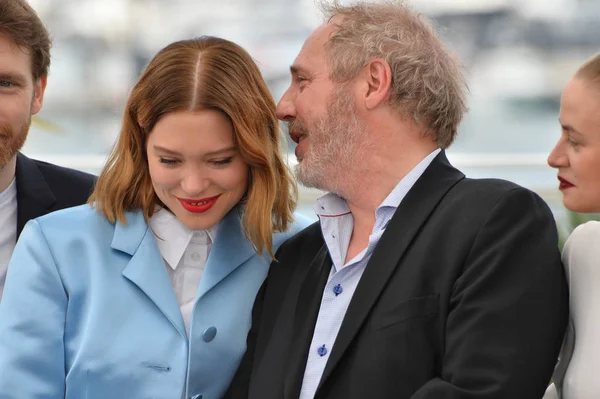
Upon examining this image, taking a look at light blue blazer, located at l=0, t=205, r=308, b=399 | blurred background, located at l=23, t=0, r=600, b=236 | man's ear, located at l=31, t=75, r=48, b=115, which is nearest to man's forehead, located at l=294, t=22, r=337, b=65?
light blue blazer, located at l=0, t=205, r=308, b=399

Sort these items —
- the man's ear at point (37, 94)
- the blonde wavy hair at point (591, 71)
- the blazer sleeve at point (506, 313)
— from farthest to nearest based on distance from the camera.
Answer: the man's ear at point (37, 94) < the blonde wavy hair at point (591, 71) < the blazer sleeve at point (506, 313)

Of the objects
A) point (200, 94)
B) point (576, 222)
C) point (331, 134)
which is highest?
point (200, 94)

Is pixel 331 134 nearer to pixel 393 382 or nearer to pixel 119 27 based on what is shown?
pixel 393 382

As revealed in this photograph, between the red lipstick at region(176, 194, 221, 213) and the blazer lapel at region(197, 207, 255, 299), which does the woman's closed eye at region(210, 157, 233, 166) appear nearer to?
the red lipstick at region(176, 194, 221, 213)

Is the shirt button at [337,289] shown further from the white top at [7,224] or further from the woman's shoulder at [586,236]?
the white top at [7,224]

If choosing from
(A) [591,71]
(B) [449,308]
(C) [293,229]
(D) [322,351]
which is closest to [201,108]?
(C) [293,229]

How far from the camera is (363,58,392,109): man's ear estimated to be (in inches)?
72.7

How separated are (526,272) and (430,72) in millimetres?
528

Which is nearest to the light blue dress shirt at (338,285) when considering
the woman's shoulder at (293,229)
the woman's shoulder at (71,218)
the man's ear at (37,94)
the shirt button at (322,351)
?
the shirt button at (322,351)

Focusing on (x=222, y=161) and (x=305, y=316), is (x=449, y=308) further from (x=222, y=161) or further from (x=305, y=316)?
(x=222, y=161)

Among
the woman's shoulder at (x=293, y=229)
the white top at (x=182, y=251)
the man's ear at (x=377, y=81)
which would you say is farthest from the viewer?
the woman's shoulder at (x=293, y=229)

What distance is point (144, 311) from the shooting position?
1887mm

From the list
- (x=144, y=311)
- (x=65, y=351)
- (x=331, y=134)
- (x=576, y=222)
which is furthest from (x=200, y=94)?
(x=576, y=222)

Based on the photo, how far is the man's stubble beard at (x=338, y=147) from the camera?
1.87 meters
